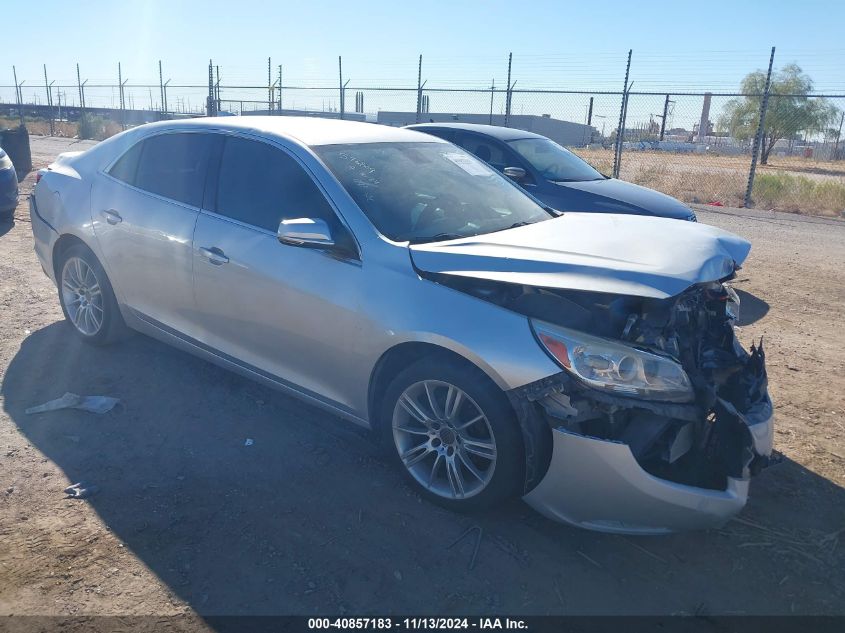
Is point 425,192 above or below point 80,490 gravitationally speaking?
above

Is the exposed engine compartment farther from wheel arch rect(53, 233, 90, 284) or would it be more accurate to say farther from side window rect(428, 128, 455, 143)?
side window rect(428, 128, 455, 143)

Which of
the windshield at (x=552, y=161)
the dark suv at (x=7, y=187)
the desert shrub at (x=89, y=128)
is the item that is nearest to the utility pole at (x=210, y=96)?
the desert shrub at (x=89, y=128)

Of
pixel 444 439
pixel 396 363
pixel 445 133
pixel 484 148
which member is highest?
pixel 445 133

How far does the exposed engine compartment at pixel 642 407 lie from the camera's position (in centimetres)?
275

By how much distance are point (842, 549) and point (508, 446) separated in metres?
1.60

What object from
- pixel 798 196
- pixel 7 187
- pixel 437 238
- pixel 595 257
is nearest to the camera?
pixel 595 257

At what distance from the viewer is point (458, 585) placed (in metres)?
2.73

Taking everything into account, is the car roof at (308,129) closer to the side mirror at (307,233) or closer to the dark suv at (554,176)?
the side mirror at (307,233)

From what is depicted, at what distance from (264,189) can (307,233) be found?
0.68 meters

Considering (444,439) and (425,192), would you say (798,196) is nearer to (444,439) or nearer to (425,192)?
(425,192)

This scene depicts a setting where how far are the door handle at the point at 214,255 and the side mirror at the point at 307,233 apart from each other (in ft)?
1.99

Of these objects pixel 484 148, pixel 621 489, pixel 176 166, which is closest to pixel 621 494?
pixel 621 489

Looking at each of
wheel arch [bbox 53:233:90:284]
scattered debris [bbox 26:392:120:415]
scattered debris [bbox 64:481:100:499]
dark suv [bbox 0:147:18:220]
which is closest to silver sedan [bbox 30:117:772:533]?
wheel arch [bbox 53:233:90:284]

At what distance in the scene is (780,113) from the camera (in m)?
24.3
